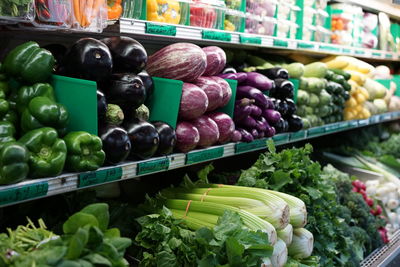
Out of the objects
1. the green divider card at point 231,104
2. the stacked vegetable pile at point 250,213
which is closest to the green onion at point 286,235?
the stacked vegetable pile at point 250,213

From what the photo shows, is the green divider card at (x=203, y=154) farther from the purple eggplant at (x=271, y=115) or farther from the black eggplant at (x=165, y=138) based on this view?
the purple eggplant at (x=271, y=115)

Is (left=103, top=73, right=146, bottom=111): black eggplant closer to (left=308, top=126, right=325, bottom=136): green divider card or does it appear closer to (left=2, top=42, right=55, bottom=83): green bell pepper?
(left=2, top=42, right=55, bottom=83): green bell pepper

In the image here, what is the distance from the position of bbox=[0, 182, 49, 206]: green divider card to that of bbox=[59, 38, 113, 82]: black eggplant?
1.70 feet

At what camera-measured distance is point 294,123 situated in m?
3.11

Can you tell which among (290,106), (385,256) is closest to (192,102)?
(290,106)

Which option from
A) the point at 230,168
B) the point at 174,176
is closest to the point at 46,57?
the point at 174,176

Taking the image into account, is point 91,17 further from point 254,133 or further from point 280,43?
point 280,43

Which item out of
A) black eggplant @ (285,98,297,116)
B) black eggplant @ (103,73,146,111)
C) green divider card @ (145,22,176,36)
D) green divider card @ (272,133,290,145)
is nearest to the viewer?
black eggplant @ (103,73,146,111)

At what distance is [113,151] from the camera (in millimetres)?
1780

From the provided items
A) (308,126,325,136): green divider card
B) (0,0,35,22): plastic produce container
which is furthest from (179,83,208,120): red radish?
(308,126,325,136): green divider card

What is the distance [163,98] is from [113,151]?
493mm

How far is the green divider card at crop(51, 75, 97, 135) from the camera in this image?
67.6 inches

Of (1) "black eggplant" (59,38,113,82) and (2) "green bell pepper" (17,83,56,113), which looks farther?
(1) "black eggplant" (59,38,113,82)

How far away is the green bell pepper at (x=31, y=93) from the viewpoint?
5.42 feet
